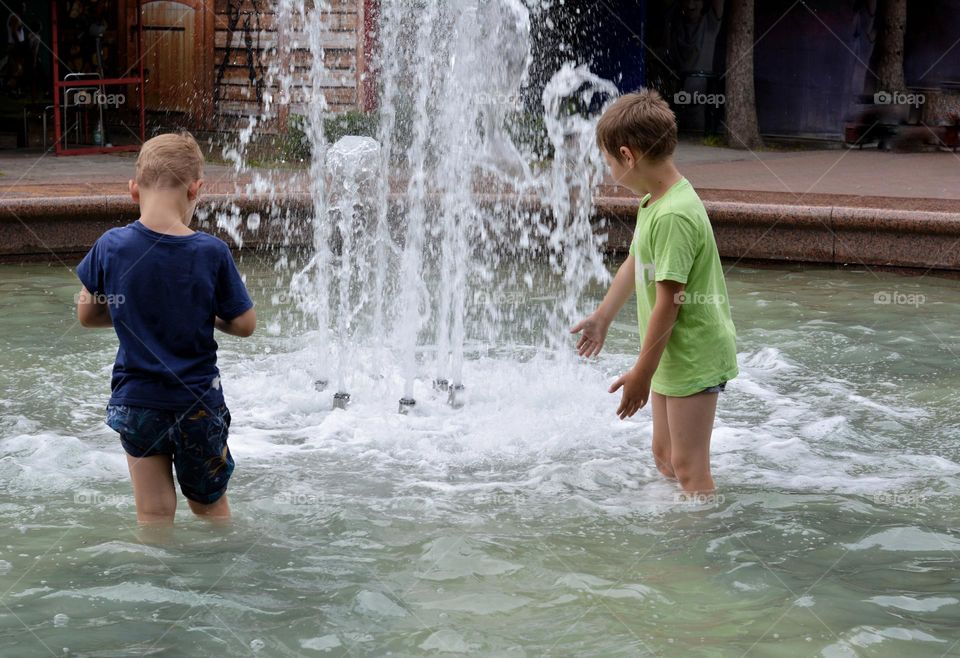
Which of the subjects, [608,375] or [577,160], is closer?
[608,375]

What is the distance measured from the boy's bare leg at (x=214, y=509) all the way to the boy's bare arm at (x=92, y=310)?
24.7 inches

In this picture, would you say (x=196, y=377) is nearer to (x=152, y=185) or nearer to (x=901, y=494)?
(x=152, y=185)

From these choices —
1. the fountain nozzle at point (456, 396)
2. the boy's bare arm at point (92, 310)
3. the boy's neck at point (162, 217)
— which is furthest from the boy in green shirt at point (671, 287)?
the fountain nozzle at point (456, 396)

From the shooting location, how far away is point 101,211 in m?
8.63

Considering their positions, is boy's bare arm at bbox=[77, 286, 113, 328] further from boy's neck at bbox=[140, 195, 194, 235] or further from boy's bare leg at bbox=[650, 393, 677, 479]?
boy's bare leg at bbox=[650, 393, 677, 479]

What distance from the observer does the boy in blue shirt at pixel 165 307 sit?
3.39 metres

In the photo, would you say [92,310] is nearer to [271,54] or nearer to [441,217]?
[441,217]

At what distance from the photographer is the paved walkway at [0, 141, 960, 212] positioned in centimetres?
916

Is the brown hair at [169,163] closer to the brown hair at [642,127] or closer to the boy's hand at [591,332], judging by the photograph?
the brown hair at [642,127]

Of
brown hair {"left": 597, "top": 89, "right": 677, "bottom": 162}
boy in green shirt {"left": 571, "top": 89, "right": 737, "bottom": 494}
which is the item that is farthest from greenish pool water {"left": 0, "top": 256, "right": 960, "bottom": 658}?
brown hair {"left": 597, "top": 89, "right": 677, "bottom": 162}

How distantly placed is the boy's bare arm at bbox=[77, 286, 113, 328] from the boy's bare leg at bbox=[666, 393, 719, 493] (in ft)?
5.65

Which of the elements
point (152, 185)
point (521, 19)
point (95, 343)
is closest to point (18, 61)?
point (521, 19)

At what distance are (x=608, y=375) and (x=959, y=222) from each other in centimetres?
333

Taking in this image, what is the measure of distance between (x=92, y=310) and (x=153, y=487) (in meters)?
0.55
